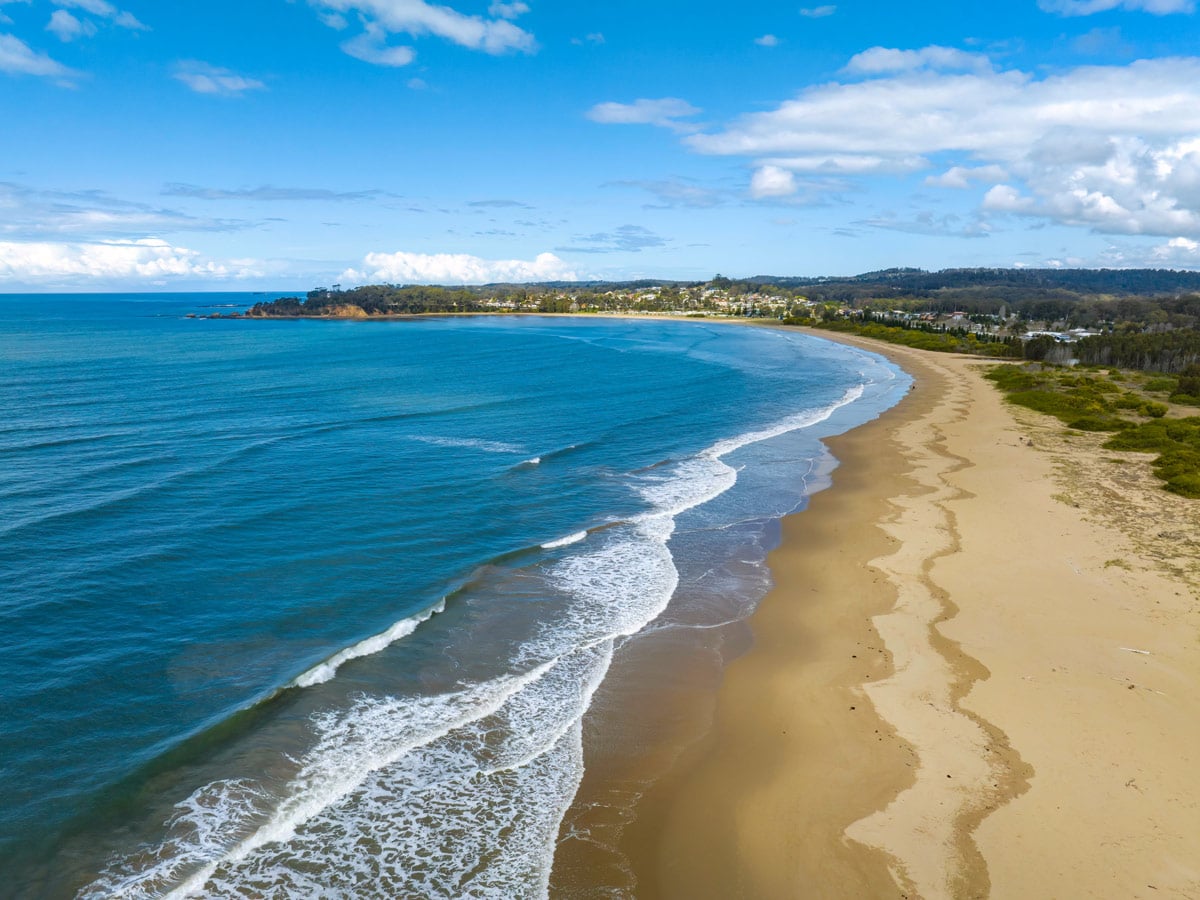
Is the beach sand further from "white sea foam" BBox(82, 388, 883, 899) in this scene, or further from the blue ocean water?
the blue ocean water

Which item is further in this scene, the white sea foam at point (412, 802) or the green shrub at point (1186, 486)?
the green shrub at point (1186, 486)

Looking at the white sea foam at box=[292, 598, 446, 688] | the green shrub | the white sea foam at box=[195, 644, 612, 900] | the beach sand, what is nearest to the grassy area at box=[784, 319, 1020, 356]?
the green shrub

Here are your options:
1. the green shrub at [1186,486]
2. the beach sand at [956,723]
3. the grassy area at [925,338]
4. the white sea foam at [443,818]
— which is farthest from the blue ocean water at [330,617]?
the grassy area at [925,338]

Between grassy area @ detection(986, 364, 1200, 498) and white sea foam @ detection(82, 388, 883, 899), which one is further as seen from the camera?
grassy area @ detection(986, 364, 1200, 498)

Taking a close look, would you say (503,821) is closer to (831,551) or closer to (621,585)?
(621,585)

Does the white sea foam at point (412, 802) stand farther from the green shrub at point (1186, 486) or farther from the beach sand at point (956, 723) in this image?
the green shrub at point (1186, 486)

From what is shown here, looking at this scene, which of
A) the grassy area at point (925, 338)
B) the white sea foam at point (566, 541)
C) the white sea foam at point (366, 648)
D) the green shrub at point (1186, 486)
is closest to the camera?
the white sea foam at point (366, 648)
